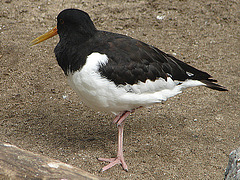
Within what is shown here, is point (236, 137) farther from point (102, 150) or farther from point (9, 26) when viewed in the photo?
point (9, 26)

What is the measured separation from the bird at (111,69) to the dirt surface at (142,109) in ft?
1.84

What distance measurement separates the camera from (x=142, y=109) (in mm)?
5668

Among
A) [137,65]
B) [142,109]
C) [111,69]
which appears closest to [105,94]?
[111,69]

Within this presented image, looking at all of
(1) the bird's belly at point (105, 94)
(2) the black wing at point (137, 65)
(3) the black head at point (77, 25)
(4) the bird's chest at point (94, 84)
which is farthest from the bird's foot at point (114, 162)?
(3) the black head at point (77, 25)

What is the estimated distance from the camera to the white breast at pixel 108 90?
3.90 m

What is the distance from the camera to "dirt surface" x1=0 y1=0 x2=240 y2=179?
15.1 feet

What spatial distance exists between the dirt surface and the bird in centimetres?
56

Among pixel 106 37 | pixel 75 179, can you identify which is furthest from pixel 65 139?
pixel 75 179

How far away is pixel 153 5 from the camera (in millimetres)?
7824

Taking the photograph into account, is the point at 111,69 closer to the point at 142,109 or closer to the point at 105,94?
the point at 105,94

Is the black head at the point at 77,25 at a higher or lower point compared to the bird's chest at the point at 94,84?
higher

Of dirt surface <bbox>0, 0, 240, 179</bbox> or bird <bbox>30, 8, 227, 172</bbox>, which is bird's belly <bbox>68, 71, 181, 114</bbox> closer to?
bird <bbox>30, 8, 227, 172</bbox>

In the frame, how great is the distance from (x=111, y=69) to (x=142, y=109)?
6.03ft

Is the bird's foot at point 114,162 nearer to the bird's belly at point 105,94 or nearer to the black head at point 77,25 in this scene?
the bird's belly at point 105,94
